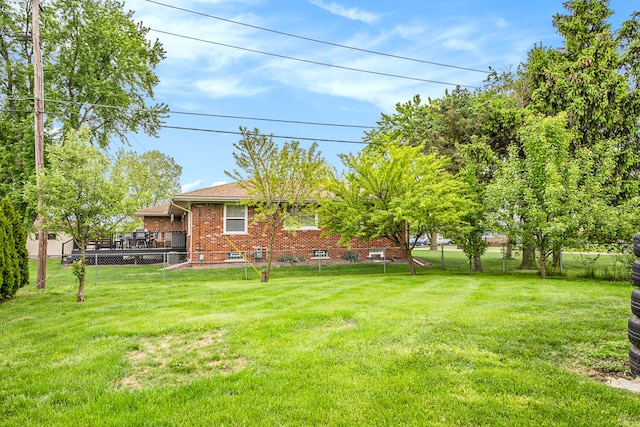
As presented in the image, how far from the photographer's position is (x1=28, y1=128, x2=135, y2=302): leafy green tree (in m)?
7.89

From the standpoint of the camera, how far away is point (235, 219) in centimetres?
1739

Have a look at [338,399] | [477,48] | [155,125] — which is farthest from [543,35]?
[155,125]

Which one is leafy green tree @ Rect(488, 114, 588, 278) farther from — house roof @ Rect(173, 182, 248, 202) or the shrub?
house roof @ Rect(173, 182, 248, 202)

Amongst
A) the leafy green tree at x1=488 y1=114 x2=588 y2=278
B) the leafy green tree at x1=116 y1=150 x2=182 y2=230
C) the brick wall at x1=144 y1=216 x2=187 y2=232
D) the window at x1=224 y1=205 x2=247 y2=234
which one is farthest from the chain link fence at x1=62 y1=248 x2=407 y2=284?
the leafy green tree at x1=116 y1=150 x2=182 y2=230

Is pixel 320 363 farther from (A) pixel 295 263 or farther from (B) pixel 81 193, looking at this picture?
(A) pixel 295 263

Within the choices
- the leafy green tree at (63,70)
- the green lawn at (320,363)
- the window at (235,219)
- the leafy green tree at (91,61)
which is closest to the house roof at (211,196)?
the window at (235,219)

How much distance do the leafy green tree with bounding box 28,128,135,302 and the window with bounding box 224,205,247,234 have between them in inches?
337


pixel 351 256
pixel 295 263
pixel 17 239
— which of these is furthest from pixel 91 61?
pixel 351 256

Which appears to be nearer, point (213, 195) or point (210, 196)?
point (210, 196)

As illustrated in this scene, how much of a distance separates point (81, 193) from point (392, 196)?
900 centimetres

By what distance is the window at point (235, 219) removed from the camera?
56.6 ft

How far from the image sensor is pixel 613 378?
3.70 metres

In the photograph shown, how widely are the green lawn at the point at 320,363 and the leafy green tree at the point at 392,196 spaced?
4.70 metres

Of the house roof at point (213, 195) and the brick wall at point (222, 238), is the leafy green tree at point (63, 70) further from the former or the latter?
the brick wall at point (222, 238)
